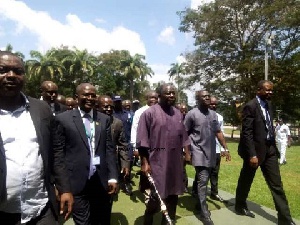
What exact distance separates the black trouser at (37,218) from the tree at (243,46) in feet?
76.4

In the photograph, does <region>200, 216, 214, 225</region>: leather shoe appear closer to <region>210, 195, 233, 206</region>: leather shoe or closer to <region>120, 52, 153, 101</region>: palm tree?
<region>210, 195, 233, 206</region>: leather shoe

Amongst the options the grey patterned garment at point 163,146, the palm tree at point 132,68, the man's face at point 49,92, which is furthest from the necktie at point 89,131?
the palm tree at point 132,68

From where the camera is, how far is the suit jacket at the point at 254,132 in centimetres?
499

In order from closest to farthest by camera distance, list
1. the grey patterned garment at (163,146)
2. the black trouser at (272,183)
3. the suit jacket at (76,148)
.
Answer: the suit jacket at (76,148) < the grey patterned garment at (163,146) < the black trouser at (272,183)

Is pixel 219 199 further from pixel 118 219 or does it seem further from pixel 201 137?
pixel 118 219

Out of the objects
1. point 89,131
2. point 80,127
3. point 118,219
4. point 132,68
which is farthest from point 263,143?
point 132,68

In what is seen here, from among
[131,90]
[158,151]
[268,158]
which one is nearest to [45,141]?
[158,151]

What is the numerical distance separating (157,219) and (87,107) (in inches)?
101

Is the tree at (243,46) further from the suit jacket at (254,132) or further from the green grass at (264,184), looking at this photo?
the suit jacket at (254,132)

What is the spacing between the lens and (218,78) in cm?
2781

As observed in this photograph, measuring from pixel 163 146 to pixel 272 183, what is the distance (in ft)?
6.30

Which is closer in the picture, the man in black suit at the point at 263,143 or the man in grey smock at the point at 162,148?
the man in grey smock at the point at 162,148

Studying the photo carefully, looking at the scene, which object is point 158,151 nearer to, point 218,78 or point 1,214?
point 1,214

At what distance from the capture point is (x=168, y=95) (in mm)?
4352
